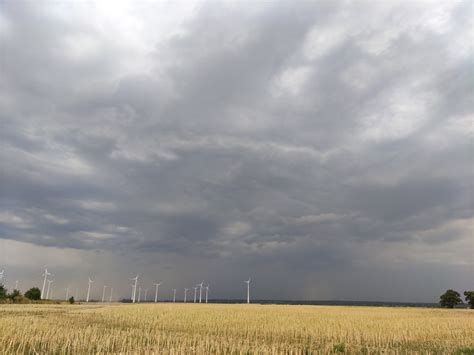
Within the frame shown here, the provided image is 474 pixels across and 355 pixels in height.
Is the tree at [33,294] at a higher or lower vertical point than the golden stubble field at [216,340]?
higher

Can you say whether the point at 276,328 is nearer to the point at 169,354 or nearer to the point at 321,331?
the point at 321,331

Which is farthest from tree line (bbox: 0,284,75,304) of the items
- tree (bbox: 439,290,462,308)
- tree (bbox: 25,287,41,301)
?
tree (bbox: 439,290,462,308)

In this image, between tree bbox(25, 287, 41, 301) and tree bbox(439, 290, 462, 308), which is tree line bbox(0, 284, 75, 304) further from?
tree bbox(439, 290, 462, 308)

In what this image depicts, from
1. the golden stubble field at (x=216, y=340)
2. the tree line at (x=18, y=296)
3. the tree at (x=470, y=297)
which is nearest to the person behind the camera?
the golden stubble field at (x=216, y=340)

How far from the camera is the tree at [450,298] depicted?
141625 millimetres

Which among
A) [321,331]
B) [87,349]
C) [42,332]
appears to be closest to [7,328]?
[42,332]

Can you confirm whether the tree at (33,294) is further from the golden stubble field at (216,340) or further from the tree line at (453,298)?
the tree line at (453,298)

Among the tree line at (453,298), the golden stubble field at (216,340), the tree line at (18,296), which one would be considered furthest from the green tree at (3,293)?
the tree line at (453,298)

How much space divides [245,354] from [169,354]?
203 inches

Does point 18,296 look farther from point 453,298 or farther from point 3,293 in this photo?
point 453,298

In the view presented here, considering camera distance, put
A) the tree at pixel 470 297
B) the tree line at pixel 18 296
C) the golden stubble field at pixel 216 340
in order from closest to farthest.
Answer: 1. the golden stubble field at pixel 216 340
2. the tree line at pixel 18 296
3. the tree at pixel 470 297

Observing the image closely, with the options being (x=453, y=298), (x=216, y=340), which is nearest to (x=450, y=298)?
(x=453, y=298)

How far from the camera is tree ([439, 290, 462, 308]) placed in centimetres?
14162

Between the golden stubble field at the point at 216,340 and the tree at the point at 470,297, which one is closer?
the golden stubble field at the point at 216,340
